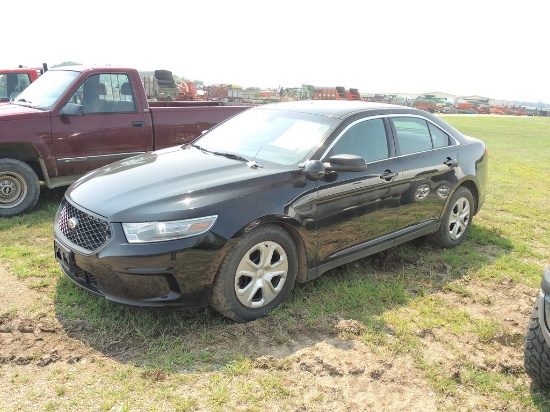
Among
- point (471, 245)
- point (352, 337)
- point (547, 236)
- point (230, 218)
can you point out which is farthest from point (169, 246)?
point (547, 236)

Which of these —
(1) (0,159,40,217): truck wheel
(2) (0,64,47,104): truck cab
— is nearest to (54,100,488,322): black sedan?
(1) (0,159,40,217): truck wheel

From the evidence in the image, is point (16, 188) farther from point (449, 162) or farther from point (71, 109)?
point (449, 162)

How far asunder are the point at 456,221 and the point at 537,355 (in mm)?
2703

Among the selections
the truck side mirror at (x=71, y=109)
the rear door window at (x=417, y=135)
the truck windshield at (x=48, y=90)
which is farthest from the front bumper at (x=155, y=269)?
the truck windshield at (x=48, y=90)

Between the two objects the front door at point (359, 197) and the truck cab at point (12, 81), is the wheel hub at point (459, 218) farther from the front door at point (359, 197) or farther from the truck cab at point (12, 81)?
the truck cab at point (12, 81)

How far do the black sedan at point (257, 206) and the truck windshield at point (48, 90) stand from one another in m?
2.72

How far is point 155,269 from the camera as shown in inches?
129

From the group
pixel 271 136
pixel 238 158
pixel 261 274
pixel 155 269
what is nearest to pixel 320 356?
pixel 261 274

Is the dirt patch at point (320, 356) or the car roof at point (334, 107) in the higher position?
the car roof at point (334, 107)

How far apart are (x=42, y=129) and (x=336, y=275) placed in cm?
420

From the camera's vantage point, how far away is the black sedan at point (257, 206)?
132 inches

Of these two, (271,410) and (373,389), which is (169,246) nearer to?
(271,410)

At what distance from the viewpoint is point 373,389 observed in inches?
120

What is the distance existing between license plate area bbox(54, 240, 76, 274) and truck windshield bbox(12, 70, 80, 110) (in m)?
3.27
